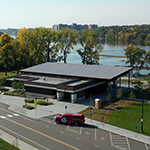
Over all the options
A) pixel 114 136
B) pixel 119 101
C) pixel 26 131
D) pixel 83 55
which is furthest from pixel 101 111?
pixel 83 55

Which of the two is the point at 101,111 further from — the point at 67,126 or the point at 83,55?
the point at 83,55

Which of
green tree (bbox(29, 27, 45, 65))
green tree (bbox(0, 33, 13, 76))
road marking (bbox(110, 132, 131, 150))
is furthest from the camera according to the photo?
green tree (bbox(29, 27, 45, 65))

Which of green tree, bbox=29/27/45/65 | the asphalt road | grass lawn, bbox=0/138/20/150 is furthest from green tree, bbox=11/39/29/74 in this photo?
grass lawn, bbox=0/138/20/150

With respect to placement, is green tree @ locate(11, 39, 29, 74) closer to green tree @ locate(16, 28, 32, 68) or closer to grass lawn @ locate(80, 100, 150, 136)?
green tree @ locate(16, 28, 32, 68)

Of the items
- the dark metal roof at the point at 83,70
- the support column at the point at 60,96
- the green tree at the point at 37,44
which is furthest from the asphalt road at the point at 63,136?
the green tree at the point at 37,44

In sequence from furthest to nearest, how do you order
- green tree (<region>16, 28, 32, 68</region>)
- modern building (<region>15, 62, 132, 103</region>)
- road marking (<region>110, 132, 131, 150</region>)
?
green tree (<region>16, 28, 32, 68</region>), modern building (<region>15, 62, 132, 103</region>), road marking (<region>110, 132, 131, 150</region>)

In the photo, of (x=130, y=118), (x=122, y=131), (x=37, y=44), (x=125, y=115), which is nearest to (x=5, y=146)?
(x=122, y=131)

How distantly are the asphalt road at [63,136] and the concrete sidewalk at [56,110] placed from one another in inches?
56.5

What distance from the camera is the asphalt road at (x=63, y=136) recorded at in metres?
31.2

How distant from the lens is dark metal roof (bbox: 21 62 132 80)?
205 feet

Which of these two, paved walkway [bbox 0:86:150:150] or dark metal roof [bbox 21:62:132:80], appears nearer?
paved walkway [bbox 0:86:150:150]

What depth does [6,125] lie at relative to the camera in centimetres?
4012

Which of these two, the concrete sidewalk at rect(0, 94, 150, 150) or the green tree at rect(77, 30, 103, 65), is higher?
the green tree at rect(77, 30, 103, 65)

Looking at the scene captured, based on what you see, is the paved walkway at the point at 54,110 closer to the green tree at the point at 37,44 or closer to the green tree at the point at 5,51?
the green tree at the point at 5,51
